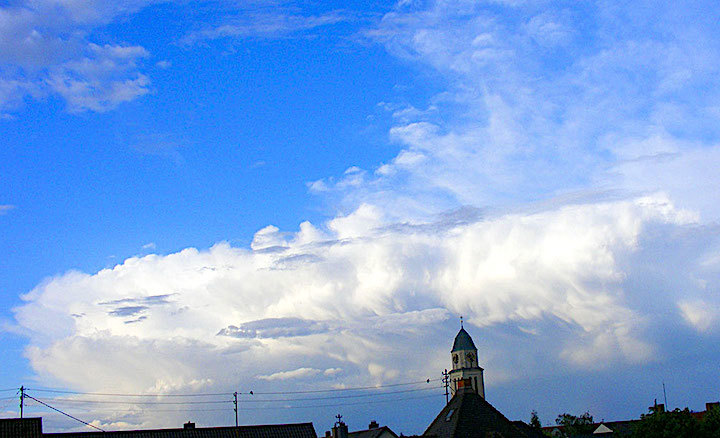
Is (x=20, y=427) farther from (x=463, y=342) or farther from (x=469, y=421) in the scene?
(x=463, y=342)

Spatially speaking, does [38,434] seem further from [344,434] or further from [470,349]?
[470,349]

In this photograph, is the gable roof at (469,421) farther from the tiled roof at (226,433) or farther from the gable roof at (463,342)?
the gable roof at (463,342)

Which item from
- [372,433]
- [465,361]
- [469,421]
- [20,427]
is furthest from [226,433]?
[465,361]

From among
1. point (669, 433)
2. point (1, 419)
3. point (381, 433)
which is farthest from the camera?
point (381, 433)

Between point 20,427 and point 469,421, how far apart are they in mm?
37760

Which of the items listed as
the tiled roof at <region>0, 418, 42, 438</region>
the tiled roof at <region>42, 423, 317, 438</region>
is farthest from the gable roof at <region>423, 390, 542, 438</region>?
the tiled roof at <region>0, 418, 42, 438</region>

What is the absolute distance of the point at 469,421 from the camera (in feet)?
219

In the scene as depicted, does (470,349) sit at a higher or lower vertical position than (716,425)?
higher

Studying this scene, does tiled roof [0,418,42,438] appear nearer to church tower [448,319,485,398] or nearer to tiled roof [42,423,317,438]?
tiled roof [42,423,317,438]

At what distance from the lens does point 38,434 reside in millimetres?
62594

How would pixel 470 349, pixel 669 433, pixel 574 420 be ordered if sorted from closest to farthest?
pixel 669 433
pixel 574 420
pixel 470 349

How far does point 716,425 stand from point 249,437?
39422 mm

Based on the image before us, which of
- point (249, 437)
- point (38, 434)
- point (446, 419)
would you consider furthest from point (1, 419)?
point (446, 419)

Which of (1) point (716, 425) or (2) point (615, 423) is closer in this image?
(1) point (716, 425)
